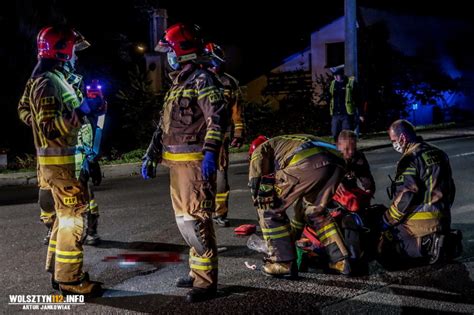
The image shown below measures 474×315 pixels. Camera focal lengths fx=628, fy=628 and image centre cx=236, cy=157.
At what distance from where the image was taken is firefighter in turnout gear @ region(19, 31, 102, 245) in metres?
5.12

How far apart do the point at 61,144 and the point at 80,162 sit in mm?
233

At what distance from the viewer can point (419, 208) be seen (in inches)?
216

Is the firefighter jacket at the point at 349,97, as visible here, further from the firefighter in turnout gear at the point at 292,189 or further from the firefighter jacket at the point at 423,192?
the firefighter in turnout gear at the point at 292,189

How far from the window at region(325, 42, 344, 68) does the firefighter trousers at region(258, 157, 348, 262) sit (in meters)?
24.0

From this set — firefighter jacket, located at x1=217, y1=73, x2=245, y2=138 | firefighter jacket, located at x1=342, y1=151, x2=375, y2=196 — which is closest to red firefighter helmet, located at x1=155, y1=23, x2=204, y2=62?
firefighter jacket, located at x1=342, y1=151, x2=375, y2=196

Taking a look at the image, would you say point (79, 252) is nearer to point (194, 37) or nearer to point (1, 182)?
point (194, 37)

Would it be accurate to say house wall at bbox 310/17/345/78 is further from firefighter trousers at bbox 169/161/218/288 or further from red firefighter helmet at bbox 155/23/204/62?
firefighter trousers at bbox 169/161/218/288

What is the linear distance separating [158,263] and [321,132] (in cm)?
1496

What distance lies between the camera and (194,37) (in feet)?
16.0

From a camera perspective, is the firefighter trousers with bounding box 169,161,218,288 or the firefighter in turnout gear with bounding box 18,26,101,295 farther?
the firefighter in turnout gear with bounding box 18,26,101,295

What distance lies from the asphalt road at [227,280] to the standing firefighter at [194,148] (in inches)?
13.1

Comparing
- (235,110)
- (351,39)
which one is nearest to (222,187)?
(235,110)

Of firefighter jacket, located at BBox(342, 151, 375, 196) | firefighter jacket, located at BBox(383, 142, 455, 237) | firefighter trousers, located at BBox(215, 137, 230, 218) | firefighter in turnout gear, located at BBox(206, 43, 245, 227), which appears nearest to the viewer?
firefighter jacket, located at BBox(383, 142, 455, 237)

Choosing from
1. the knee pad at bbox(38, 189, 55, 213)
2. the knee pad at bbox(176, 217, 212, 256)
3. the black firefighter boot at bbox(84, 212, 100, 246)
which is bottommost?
the black firefighter boot at bbox(84, 212, 100, 246)
